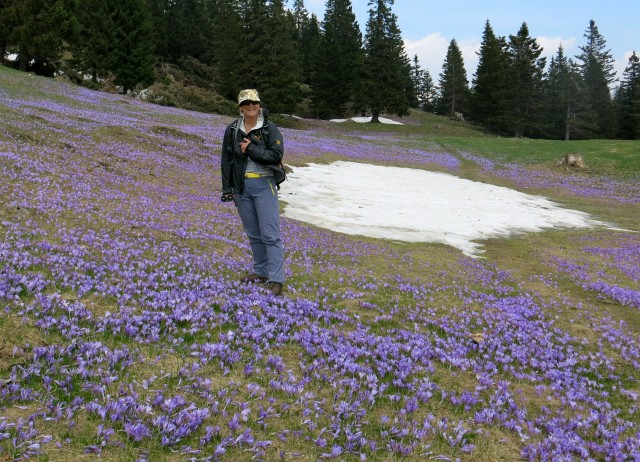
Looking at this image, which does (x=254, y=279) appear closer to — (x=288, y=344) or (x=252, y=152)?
(x=288, y=344)

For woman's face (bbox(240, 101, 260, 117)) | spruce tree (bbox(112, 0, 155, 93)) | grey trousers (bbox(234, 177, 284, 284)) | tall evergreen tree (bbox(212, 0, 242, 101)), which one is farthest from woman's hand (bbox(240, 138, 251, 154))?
tall evergreen tree (bbox(212, 0, 242, 101))

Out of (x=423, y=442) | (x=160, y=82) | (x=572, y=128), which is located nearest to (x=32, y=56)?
(x=160, y=82)

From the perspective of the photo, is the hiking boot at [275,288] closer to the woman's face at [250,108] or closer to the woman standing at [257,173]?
the woman standing at [257,173]

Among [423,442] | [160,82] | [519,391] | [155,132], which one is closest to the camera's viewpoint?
[423,442]

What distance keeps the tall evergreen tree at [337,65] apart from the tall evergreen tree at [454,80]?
34.4 m

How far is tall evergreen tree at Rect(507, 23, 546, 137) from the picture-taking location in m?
80.2

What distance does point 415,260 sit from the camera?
13.1 m

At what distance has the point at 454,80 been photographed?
115688 millimetres

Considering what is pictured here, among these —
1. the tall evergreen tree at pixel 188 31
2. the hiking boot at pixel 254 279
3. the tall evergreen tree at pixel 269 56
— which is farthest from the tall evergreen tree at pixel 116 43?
the hiking boot at pixel 254 279

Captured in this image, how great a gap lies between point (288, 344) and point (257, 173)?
2991 mm

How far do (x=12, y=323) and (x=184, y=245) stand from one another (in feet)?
17.9

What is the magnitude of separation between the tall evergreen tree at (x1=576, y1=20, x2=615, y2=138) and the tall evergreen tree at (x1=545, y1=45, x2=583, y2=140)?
5.33 meters

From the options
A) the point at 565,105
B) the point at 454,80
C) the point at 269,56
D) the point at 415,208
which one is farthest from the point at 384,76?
the point at 415,208

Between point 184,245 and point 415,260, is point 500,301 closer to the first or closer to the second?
point 415,260
